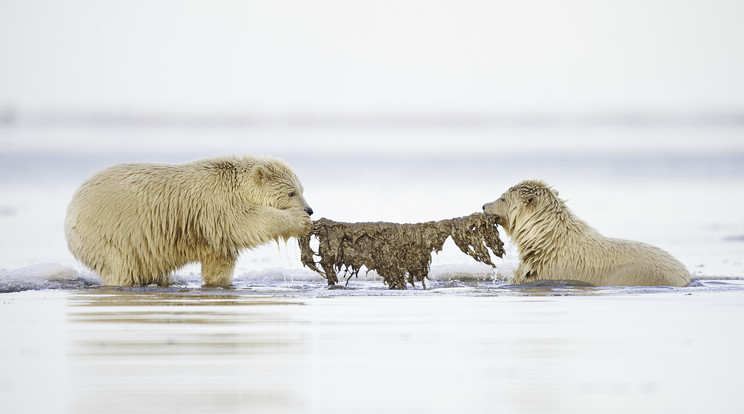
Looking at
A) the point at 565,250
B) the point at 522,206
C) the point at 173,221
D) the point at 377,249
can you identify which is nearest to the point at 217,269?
the point at 173,221

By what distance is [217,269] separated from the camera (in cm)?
1204

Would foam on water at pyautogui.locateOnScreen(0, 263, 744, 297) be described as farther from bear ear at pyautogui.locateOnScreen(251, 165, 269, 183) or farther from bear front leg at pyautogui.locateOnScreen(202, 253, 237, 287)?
bear ear at pyautogui.locateOnScreen(251, 165, 269, 183)

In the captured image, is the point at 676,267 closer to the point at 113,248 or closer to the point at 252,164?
the point at 252,164

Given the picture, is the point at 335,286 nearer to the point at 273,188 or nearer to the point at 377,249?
the point at 377,249

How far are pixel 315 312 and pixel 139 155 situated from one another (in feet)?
110

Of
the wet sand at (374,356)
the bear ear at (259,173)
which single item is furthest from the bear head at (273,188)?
the wet sand at (374,356)

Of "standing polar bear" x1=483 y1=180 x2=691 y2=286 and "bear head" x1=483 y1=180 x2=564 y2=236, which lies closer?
"standing polar bear" x1=483 y1=180 x2=691 y2=286

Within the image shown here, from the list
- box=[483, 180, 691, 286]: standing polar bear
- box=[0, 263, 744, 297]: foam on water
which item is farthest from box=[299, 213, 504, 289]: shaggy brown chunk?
box=[483, 180, 691, 286]: standing polar bear

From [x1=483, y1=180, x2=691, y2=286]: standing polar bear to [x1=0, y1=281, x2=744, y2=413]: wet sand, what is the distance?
1.58 meters

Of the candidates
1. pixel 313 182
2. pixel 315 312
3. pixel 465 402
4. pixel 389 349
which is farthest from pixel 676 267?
pixel 313 182

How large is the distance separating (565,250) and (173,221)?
14.7 ft

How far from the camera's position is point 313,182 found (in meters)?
29.8

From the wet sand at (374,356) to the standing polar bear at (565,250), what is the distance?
62.1 inches

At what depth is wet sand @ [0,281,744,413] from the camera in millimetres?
5410
